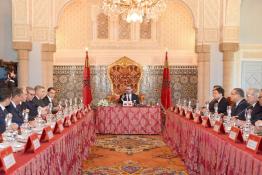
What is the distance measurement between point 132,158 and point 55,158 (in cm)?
292

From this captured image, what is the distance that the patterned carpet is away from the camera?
218 inches

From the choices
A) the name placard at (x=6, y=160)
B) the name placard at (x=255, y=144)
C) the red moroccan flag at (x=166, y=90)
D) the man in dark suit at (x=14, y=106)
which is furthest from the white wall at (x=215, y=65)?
the name placard at (x=6, y=160)

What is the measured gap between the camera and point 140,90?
11.7m

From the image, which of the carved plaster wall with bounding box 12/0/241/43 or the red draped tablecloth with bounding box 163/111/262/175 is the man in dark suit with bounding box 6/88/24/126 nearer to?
the red draped tablecloth with bounding box 163/111/262/175

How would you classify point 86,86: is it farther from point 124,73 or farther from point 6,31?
point 6,31

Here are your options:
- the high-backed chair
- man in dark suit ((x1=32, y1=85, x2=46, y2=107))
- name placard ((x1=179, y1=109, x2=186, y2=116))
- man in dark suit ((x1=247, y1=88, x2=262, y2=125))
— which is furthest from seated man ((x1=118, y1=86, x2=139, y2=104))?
man in dark suit ((x1=247, y1=88, x2=262, y2=125))

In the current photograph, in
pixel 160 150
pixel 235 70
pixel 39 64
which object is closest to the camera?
pixel 160 150

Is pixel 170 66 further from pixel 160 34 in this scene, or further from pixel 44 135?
pixel 44 135

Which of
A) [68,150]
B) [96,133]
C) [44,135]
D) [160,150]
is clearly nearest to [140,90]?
[96,133]

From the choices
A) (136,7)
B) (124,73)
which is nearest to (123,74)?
(124,73)

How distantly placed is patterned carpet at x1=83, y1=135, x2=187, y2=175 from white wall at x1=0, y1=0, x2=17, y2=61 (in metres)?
4.50

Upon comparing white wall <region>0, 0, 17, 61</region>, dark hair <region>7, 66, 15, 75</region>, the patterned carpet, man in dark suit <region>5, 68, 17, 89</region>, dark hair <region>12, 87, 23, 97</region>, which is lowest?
the patterned carpet

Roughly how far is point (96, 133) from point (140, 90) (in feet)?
9.30

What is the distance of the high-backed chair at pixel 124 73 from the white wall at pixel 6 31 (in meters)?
3.05
